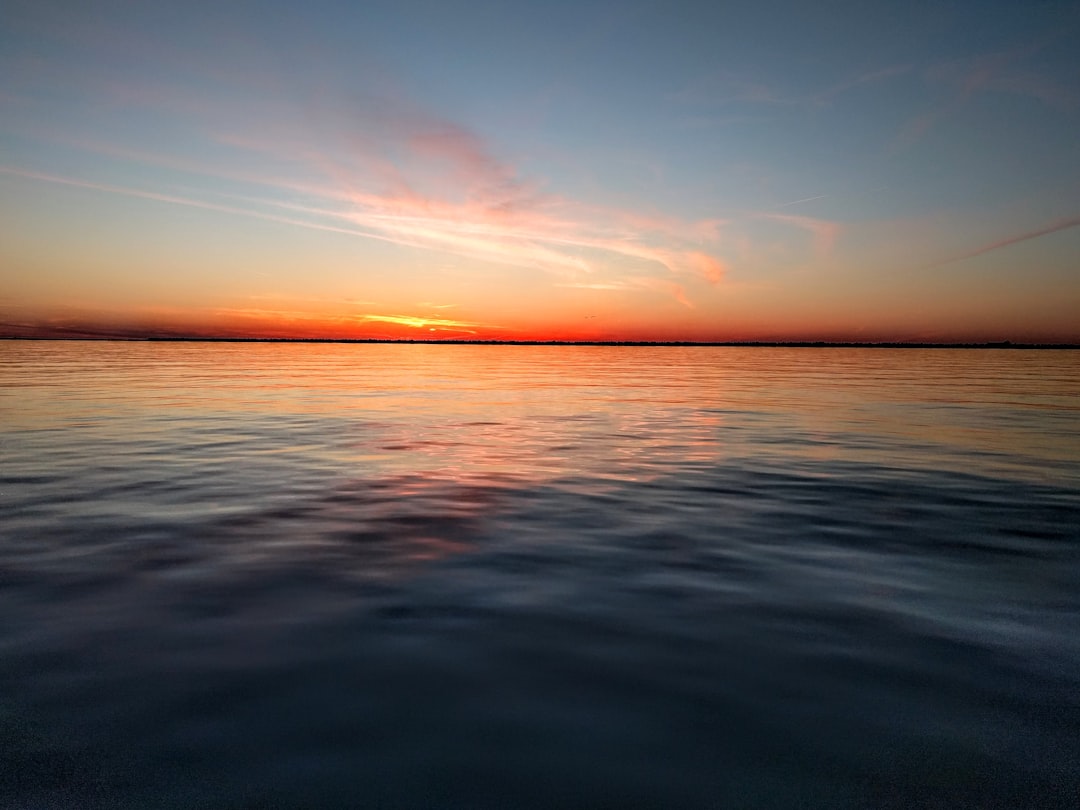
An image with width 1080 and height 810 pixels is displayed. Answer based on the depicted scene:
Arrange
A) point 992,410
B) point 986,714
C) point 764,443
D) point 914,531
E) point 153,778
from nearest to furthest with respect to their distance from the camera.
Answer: point 153,778 → point 986,714 → point 914,531 → point 764,443 → point 992,410

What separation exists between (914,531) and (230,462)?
11263 mm

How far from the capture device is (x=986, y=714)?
3645 mm

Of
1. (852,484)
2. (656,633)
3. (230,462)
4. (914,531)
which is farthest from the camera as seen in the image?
(230,462)

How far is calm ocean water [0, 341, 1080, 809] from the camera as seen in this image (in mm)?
3072

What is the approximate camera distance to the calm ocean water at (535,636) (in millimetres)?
3072

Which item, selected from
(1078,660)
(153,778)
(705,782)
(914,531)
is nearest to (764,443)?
(914,531)

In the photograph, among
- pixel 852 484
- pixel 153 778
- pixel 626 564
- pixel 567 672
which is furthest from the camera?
pixel 852 484

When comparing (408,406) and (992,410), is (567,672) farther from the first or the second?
(992,410)

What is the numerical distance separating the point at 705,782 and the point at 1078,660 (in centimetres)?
316

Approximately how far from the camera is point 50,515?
7.92 m

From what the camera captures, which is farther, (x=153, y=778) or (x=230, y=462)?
(x=230, y=462)

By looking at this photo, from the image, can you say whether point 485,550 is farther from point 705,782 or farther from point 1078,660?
point 1078,660

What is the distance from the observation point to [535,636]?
4.66 metres

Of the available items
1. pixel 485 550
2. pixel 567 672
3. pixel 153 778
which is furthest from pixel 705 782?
pixel 485 550
